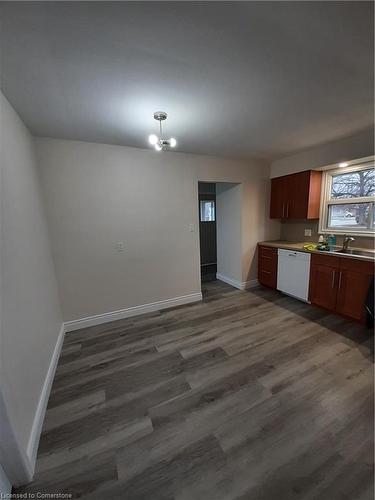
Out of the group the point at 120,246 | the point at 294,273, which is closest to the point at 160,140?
the point at 120,246

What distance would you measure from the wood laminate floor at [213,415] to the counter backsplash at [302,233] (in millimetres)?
1166

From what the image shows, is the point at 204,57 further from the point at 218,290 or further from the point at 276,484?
the point at 218,290

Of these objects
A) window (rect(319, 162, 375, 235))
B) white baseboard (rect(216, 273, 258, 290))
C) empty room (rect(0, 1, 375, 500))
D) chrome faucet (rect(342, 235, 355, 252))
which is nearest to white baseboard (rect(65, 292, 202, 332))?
empty room (rect(0, 1, 375, 500))

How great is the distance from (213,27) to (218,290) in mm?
3442

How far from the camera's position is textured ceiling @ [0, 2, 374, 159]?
95 centimetres

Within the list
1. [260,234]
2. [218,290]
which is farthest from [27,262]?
[260,234]

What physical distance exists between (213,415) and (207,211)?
4.51m

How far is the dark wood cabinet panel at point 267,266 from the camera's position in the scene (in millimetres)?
3473

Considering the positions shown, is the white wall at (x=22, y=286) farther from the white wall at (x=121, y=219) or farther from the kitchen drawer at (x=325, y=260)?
the kitchen drawer at (x=325, y=260)

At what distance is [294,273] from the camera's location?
3.10 meters

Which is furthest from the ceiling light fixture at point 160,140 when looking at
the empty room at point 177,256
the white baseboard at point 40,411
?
the white baseboard at point 40,411

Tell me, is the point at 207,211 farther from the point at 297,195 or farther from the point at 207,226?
the point at 297,195

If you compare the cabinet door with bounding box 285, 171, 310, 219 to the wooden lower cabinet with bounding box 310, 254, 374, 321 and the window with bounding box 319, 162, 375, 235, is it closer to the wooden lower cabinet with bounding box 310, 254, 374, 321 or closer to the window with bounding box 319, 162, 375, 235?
the window with bounding box 319, 162, 375, 235

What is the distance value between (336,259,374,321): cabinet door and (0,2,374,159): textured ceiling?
5.34 feet
